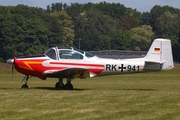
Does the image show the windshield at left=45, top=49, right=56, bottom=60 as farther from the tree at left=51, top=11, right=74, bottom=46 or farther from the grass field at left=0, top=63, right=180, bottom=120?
the tree at left=51, top=11, right=74, bottom=46

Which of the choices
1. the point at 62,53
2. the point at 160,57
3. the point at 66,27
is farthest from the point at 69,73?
the point at 66,27

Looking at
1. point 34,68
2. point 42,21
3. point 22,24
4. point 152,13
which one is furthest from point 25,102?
point 152,13

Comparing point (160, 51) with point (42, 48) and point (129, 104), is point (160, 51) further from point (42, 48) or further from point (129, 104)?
point (42, 48)

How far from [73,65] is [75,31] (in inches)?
3640

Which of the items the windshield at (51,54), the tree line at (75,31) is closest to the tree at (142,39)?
the tree line at (75,31)

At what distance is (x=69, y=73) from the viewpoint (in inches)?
823

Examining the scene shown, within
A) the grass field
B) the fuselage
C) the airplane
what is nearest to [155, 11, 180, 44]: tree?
the airplane

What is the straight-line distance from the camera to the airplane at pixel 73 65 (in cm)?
2089

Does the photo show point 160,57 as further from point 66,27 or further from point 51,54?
point 66,27

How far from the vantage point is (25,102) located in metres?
15.3

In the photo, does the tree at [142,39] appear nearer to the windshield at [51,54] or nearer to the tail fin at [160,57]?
A: the tail fin at [160,57]

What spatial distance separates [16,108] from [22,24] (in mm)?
81106

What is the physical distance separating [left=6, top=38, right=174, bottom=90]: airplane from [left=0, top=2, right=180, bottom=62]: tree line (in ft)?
177

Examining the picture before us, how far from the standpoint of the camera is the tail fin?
2212 cm
